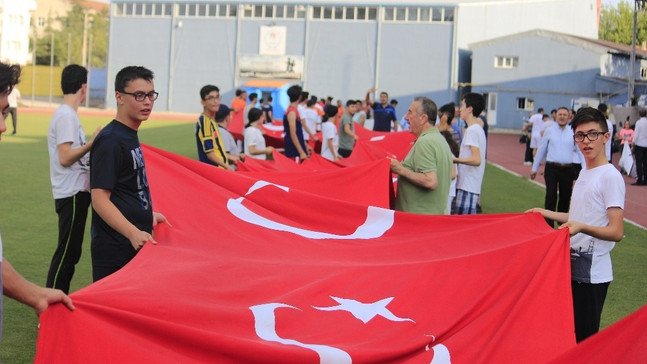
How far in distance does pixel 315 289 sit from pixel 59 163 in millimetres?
2679

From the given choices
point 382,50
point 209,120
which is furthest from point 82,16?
point 209,120

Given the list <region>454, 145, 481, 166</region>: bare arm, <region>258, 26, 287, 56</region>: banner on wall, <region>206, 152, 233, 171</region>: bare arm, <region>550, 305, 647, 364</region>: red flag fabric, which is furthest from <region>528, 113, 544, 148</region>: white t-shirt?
<region>258, 26, 287, 56</region>: banner on wall

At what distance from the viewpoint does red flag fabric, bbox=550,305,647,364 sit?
320 cm

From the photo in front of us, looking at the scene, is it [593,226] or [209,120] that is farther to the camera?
[209,120]

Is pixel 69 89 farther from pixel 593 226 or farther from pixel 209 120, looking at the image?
pixel 593 226

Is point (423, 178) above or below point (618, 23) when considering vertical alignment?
below

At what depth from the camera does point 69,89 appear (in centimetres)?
657

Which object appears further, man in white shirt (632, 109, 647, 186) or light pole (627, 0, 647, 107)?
light pole (627, 0, 647, 107)

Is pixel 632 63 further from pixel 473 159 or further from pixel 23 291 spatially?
pixel 23 291

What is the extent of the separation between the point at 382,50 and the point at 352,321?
2082 inches

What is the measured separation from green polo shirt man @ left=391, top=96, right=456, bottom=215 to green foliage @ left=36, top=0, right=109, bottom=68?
2855 inches

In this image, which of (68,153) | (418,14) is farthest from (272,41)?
(68,153)

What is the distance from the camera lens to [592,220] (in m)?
5.06

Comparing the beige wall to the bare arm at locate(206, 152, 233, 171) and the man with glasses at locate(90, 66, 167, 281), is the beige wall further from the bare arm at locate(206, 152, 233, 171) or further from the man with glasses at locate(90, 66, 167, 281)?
the man with glasses at locate(90, 66, 167, 281)
